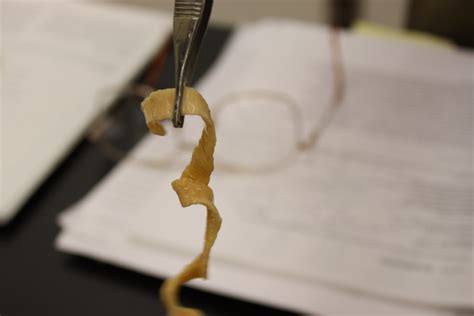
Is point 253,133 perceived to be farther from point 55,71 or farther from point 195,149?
point 195,149

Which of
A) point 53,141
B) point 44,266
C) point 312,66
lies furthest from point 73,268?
point 312,66

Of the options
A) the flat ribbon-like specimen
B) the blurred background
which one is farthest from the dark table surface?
the blurred background

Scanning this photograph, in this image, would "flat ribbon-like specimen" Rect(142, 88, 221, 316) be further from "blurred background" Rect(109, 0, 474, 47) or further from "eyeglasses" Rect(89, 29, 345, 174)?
"blurred background" Rect(109, 0, 474, 47)

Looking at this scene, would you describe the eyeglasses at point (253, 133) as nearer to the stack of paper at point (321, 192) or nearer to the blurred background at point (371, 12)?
the stack of paper at point (321, 192)

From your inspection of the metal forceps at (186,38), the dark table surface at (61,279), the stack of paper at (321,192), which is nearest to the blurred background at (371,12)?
the stack of paper at (321,192)

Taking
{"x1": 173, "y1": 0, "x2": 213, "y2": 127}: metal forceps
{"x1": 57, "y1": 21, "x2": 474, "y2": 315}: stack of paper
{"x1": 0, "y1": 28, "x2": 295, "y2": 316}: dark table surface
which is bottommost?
{"x1": 0, "y1": 28, "x2": 295, "y2": 316}: dark table surface

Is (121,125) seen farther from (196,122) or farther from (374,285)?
(374,285)
